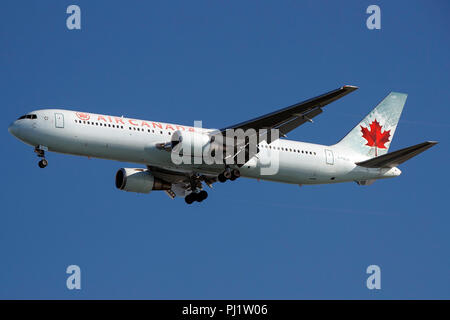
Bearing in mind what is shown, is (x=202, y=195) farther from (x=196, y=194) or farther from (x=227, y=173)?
(x=227, y=173)

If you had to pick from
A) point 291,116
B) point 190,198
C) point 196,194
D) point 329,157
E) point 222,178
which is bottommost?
point 190,198

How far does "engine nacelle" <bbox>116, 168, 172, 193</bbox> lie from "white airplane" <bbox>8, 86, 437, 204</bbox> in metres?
0.06

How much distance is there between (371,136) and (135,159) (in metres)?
17.4

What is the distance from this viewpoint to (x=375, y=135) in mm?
55344

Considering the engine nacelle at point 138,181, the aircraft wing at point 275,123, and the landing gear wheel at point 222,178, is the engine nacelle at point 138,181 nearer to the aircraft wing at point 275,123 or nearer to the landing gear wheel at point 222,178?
the landing gear wheel at point 222,178

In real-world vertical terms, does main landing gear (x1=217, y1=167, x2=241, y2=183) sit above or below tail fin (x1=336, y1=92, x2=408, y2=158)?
below

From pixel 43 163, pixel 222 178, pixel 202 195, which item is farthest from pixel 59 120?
pixel 202 195

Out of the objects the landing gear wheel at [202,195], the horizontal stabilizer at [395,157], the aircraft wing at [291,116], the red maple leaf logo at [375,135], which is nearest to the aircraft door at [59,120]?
the aircraft wing at [291,116]

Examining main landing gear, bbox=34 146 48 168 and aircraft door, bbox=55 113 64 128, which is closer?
aircraft door, bbox=55 113 64 128

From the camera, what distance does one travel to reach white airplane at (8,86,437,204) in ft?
150

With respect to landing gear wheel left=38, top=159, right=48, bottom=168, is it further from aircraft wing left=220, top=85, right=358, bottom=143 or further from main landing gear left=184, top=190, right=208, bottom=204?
aircraft wing left=220, top=85, right=358, bottom=143

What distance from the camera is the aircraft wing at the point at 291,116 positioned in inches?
1674

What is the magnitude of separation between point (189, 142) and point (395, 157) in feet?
43.6

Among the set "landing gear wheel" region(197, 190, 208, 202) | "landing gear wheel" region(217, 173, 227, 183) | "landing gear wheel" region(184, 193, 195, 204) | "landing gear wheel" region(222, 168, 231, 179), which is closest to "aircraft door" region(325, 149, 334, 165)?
"landing gear wheel" region(222, 168, 231, 179)
